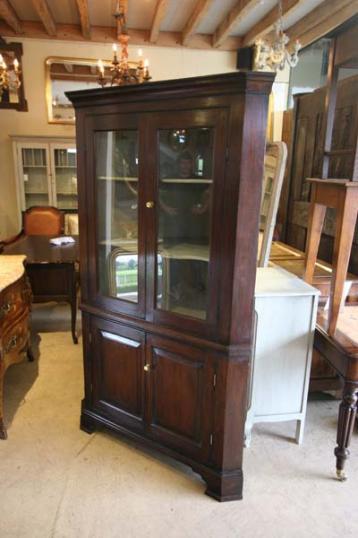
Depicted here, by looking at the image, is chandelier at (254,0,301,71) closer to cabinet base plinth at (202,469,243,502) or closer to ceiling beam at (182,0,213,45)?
ceiling beam at (182,0,213,45)

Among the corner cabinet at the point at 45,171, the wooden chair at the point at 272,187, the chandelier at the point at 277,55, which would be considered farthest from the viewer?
the corner cabinet at the point at 45,171

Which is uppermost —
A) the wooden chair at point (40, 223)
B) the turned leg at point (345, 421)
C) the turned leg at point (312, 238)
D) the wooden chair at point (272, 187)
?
the wooden chair at point (272, 187)

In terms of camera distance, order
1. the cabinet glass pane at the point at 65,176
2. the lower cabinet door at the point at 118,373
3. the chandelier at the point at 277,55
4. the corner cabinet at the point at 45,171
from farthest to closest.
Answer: the cabinet glass pane at the point at 65,176, the corner cabinet at the point at 45,171, the chandelier at the point at 277,55, the lower cabinet door at the point at 118,373

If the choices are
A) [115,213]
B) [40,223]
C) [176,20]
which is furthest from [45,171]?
[115,213]

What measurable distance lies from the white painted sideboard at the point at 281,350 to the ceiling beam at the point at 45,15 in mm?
3716

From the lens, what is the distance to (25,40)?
5008 millimetres

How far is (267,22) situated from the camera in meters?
4.33

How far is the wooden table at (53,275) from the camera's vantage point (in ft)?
10.2

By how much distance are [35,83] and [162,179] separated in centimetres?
441

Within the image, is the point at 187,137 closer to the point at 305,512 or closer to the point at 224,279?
the point at 224,279

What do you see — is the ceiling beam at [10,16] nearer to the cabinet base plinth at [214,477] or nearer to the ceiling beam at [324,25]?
the ceiling beam at [324,25]

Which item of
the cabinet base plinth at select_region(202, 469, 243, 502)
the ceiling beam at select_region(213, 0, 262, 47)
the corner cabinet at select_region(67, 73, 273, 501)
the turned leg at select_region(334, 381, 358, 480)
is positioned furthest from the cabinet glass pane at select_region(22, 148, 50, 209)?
the turned leg at select_region(334, 381, 358, 480)

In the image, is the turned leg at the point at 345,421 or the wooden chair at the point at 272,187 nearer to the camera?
the turned leg at the point at 345,421

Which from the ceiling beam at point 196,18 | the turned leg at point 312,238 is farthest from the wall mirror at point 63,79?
the turned leg at point 312,238
